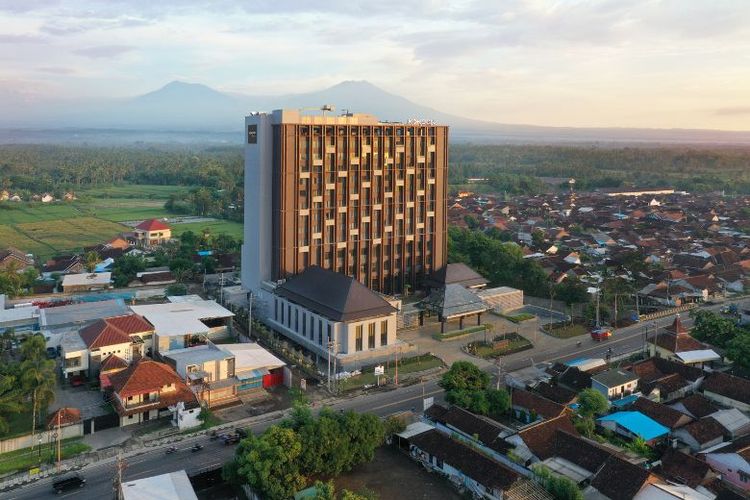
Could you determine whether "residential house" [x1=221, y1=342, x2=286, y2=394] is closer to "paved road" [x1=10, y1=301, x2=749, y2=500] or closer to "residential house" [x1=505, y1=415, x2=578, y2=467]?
"paved road" [x1=10, y1=301, x2=749, y2=500]

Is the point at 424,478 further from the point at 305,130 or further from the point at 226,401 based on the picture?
the point at 305,130

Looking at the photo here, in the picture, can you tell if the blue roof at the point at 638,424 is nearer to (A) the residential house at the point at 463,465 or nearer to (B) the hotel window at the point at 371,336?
(A) the residential house at the point at 463,465

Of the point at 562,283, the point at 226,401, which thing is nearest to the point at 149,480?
the point at 226,401

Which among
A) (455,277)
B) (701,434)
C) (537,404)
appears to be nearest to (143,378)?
(537,404)

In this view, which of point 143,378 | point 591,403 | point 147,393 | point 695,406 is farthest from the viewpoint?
point 695,406

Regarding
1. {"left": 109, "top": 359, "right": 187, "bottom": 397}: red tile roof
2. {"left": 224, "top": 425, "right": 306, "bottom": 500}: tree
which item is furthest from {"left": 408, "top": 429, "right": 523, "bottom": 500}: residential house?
{"left": 109, "top": 359, "right": 187, "bottom": 397}: red tile roof

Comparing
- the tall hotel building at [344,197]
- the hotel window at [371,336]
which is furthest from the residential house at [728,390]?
the tall hotel building at [344,197]

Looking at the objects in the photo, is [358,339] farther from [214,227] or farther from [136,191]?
[136,191]
